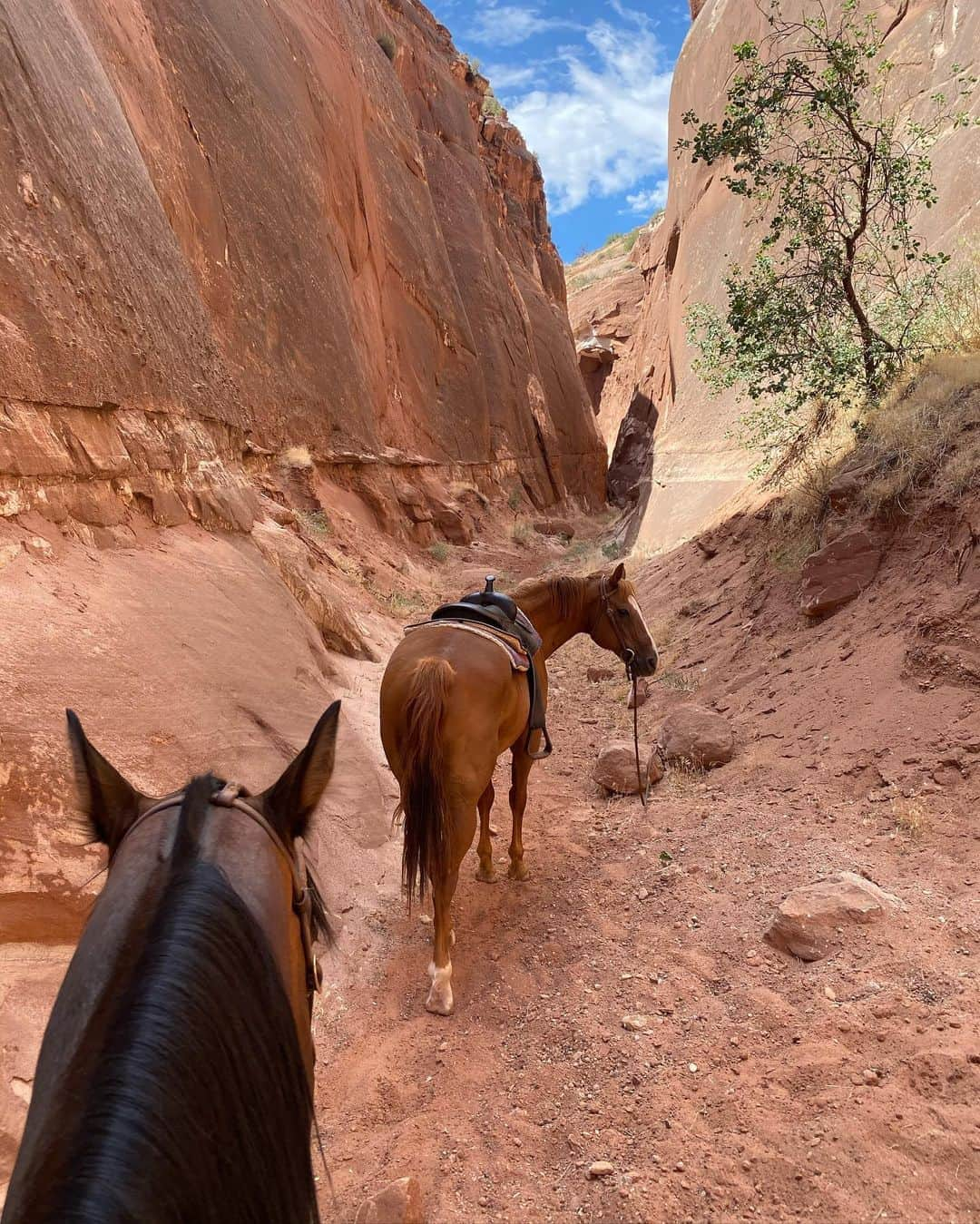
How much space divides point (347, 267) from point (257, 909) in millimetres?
17493

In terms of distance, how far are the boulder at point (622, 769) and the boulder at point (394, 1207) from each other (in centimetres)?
367

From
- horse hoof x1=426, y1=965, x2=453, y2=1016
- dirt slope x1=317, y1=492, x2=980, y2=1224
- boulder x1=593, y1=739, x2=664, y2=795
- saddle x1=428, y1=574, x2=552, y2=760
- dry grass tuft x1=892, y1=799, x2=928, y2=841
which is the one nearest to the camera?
dirt slope x1=317, y1=492, x2=980, y2=1224

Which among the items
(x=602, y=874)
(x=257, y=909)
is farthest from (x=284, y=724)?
(x=257, y=909)

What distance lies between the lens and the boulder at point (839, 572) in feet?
20.9

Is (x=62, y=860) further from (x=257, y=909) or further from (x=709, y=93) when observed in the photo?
(x=709, y=93)

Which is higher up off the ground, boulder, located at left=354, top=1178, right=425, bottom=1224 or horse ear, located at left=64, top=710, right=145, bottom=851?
horse ear, located at left=64, top=710, right=145, bottom=851

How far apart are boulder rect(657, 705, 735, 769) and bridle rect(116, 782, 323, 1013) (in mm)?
4602

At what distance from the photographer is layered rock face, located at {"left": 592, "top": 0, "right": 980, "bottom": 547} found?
11.2 meters

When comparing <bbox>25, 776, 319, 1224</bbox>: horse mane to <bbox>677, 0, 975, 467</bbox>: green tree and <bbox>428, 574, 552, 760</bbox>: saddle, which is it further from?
<bbox>677, 0, 975, 467</bbox>: green tree

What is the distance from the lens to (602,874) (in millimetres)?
4691

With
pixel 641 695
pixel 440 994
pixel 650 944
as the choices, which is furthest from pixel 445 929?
pixel 641 695

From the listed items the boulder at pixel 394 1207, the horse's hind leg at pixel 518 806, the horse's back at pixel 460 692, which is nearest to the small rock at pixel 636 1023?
Result: the boulder at pixel 394 1207

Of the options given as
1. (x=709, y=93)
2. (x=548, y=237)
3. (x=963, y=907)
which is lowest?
(x=963, y=907)

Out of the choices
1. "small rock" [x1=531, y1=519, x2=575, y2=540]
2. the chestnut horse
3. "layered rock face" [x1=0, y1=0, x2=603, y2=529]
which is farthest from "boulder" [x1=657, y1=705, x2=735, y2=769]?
"small rock" [x1=531, y1=519, x2=575, y2=540]
